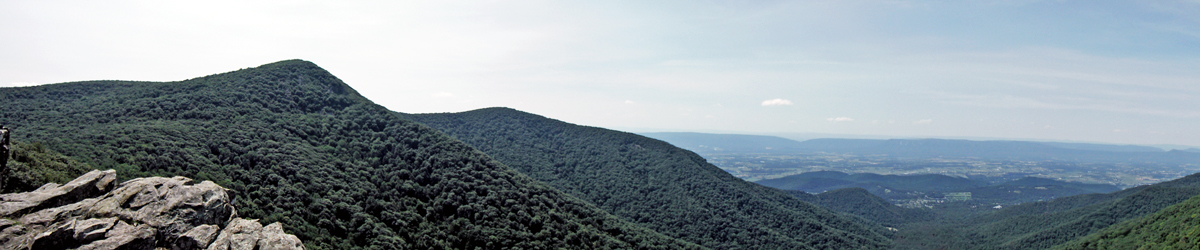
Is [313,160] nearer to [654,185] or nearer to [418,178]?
[418,178]

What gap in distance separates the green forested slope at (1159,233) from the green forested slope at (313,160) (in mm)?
57465

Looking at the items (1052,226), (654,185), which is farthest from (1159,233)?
(654,185)

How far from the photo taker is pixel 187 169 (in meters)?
42.6

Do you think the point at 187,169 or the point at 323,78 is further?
the point at 323,78

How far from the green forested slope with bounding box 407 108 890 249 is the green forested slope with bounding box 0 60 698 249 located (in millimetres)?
19450

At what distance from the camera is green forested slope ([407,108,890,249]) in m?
92.6

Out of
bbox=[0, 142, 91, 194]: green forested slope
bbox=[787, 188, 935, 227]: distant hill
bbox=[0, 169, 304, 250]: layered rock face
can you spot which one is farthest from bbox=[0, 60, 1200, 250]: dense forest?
bbox=[787, 188, 935, 227]: distant hill

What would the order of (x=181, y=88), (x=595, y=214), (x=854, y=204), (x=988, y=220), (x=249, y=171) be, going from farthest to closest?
(x=854, y=204)
(x=988, y=220)
(x=595, y=214)
(x=181, y=88)
(x=249, y=171)

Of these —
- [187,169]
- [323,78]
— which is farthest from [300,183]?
[323,78]

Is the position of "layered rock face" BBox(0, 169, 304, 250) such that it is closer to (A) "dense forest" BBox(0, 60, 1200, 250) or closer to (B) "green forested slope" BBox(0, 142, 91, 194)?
(B) "green forested slope" BBox(0, 142, 91, 194)

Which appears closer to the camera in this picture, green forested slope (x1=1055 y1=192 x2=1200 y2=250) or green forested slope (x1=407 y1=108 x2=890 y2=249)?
green forested slope (x1=1055 y1=192 x2=1200 y2=250)

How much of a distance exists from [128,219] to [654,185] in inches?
3633

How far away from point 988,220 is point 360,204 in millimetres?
161694

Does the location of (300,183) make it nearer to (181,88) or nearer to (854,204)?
(181,88)
